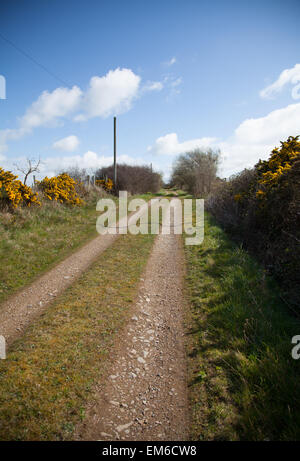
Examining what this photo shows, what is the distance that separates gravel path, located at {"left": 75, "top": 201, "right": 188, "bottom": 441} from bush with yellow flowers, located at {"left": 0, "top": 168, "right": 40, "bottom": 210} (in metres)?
8.25

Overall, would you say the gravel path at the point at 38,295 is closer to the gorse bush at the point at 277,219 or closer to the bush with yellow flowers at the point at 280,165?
the gorse bush at the point at 277,219

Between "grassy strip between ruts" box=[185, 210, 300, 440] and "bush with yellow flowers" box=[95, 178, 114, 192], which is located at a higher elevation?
"bush with yellow flowers" box=[95, 178, 114, 192]

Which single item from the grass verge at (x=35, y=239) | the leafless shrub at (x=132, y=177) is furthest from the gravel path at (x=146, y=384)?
the leafless shrub at (x=132, y=177)

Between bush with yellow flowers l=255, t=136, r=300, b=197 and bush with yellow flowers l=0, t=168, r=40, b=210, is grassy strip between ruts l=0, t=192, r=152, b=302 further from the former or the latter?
bush with yellow flowers l=255, t=136, r=300, b=197


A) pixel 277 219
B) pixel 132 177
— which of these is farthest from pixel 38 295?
pixel 132 177

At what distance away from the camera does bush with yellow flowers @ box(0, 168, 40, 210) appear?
9664 mm

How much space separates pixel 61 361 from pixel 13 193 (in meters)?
8.87

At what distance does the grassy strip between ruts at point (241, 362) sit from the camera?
246 centimetres

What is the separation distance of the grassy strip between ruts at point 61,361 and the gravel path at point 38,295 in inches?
12.0

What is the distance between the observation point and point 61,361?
3.32 metres

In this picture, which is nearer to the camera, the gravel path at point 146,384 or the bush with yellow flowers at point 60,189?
the gravel path at point 146,384

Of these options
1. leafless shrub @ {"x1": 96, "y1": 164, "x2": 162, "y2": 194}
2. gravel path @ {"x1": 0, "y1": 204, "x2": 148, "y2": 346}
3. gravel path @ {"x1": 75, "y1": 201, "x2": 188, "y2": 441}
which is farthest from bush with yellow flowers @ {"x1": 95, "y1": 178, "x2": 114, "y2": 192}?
gravel path @ {"x1": 75, "y1": 201, "x2": 188, "y2": 441}

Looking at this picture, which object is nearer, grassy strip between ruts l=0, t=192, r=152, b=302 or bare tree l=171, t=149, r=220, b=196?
grassy strip between ruts l=0, t=192, r=152, b=302

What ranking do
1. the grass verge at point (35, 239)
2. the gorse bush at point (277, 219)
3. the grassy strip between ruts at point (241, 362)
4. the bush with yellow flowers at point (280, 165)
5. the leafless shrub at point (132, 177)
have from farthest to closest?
the leafless shrub at point (132, 177)
the bush with yellow flowers at point (280, 165)
the grass verge at point (35, 239)
the gorse bush at point (277, 219)
the grassy strip between ruts at point (241, 362)
